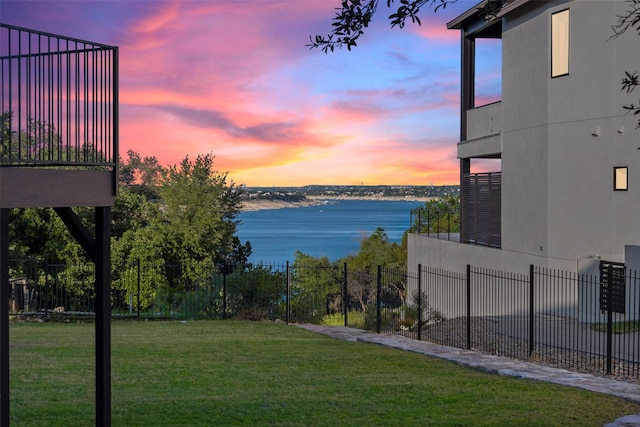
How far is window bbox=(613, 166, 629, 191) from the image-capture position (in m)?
19.5

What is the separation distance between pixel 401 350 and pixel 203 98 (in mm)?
31437

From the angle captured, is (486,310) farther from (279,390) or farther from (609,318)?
(279,390)

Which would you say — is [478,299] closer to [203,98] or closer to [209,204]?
[203,98]

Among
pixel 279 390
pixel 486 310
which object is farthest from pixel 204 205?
pixel 279 390

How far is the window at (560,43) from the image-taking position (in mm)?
20750

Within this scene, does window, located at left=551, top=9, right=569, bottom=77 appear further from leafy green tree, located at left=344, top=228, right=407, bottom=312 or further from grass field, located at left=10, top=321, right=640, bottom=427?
leafy green tree, located at left=344, top=228, right=407, bottom=312

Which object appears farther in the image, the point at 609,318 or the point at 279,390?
the point at 609,318

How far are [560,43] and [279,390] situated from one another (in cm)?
1465

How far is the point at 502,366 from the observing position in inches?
510

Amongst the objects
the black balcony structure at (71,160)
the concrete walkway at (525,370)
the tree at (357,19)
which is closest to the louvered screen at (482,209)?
the concrete walkway at (525,370)

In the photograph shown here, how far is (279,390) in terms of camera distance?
10.7 meters

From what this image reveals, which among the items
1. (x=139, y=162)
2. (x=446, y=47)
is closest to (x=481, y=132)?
(x=446, y=47)

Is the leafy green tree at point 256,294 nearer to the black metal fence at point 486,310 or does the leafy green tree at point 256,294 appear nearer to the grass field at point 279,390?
the black metal fence at point 486,310

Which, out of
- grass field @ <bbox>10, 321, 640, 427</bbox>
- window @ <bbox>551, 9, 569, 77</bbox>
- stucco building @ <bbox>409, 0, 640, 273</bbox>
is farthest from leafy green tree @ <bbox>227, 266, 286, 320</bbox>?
window @ <bbox>551, 9, 569, 77</bbox>
